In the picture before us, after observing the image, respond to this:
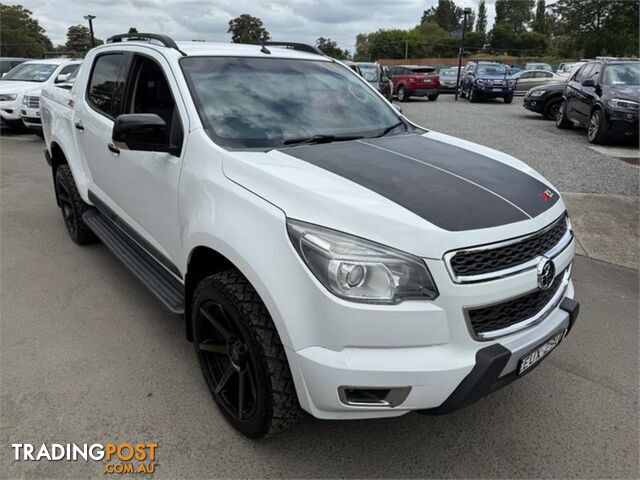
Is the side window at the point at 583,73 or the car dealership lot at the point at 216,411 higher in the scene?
the side window at the point at 583,73

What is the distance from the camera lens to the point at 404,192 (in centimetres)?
227

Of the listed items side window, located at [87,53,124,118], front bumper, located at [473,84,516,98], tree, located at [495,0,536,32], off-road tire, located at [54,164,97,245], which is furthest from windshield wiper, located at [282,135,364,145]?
tree, located at [495,0,536,32]

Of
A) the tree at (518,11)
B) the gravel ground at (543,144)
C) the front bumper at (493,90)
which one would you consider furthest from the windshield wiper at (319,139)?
the tree at (518,11)

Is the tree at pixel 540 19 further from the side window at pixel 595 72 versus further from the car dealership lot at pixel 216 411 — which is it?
the car dealership lot at pixel 216 411

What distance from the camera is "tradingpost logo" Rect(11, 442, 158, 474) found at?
2412 mm

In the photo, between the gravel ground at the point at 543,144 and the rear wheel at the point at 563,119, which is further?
the rear wheel at the point at 563,119

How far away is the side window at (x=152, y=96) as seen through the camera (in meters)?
2.97

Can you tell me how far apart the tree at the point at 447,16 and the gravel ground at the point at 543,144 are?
130926 mm

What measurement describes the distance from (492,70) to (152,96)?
815 inches

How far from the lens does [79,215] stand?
193 inches

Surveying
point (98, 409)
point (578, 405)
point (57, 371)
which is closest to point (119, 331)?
point (57, 371)

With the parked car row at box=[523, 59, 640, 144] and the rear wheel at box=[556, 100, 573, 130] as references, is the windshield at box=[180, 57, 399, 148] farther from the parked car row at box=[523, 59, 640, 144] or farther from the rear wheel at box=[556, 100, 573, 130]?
the rear wheel at box=[556, 100, 573, 130]

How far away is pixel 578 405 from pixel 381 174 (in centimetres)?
174

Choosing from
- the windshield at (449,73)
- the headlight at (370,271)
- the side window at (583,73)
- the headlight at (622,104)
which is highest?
the side window at (583,73)
